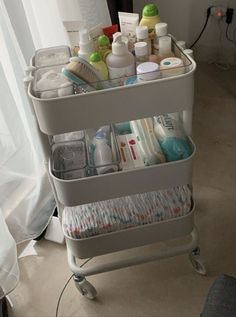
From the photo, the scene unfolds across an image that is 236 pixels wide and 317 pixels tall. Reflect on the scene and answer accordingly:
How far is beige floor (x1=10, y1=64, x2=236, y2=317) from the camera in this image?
1111mm

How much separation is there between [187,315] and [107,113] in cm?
71

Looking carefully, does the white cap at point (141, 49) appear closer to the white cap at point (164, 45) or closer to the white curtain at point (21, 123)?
the white cap at point (164, 45)

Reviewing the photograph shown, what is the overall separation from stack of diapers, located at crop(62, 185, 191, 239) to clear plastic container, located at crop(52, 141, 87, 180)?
17 centimetres

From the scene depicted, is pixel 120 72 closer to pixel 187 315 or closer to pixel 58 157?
pixel 58 157

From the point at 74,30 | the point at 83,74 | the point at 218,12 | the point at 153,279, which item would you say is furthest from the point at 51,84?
the point at 218,12

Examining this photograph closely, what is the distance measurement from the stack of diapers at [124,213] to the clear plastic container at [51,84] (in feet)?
1.33

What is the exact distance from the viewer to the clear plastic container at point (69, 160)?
900 mm

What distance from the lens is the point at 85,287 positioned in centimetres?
111

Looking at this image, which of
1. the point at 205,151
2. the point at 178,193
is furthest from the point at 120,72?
the point at 205,151

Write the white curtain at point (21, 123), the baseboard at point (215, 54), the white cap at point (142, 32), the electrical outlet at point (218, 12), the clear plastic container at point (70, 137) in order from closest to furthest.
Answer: the white cap at point (142, 32)
the clear plastic container at point (70, 137)
the white curtain at point (21, 123)
the electrical outlet at point (218, 12)
the baseboard at point (215, 54)

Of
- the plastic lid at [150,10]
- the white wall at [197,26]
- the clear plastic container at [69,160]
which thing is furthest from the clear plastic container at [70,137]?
the white wall at [197,26]

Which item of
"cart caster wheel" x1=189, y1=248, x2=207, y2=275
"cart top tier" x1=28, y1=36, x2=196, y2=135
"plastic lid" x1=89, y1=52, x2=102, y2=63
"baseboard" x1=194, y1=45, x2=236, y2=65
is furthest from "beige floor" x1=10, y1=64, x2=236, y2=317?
"baseboard" x1=194, y1=45, x2=236, y2=65

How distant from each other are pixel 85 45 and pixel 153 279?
A: 797mm

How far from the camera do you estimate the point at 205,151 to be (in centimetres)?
165
